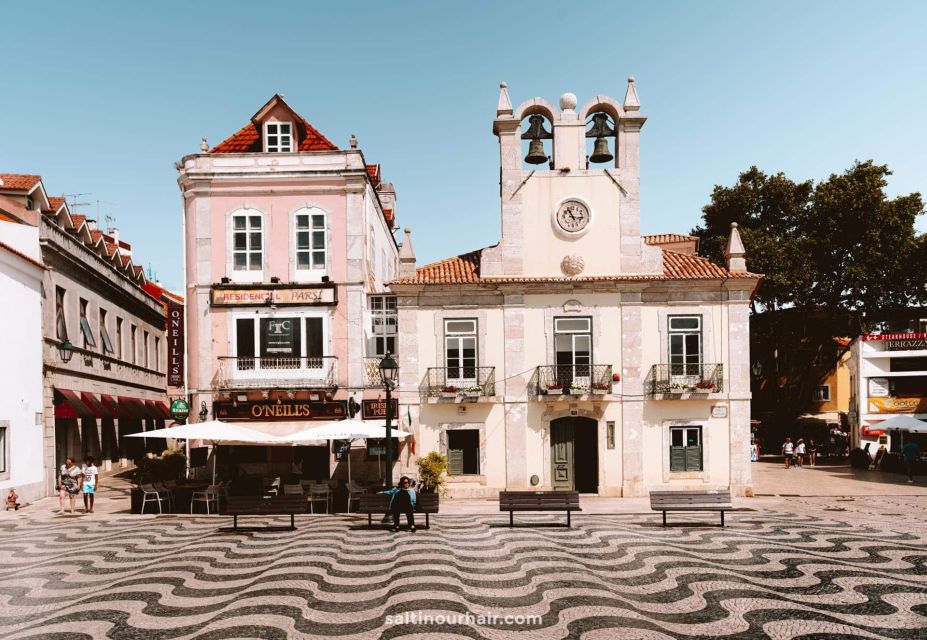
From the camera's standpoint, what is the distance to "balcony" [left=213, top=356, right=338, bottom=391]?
24.9 m

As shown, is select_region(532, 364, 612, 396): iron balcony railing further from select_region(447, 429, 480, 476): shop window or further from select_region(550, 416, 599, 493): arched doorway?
select_region(447, 429, 480, 476): shop window

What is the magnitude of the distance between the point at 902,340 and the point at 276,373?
34614 millimetres

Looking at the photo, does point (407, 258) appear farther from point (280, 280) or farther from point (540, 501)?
point (540, 501)

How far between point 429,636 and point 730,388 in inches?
688

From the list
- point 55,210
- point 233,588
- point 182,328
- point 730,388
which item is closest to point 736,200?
point 730,388

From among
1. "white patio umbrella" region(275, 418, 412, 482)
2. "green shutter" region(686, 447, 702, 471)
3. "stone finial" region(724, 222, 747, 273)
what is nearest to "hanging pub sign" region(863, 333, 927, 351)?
"stone finial" region(724, 222, 747, 273)

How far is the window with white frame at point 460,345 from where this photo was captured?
24.1m

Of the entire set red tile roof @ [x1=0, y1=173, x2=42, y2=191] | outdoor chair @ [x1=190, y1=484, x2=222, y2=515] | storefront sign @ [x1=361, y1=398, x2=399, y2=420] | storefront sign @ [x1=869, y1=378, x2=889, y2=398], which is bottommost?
outdoor chair @ [x1=190, y1=484, x2=222, y2=515]

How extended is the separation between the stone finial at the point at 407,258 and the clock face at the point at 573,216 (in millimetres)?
4977

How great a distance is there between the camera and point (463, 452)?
24.0 metres

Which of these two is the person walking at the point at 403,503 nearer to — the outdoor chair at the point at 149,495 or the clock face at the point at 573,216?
the outdoor chair at the point at 149,495

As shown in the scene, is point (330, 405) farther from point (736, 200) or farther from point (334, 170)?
point (736, 200)

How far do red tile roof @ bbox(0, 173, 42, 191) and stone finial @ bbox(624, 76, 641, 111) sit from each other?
2059 centimetres

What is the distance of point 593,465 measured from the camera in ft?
79.3
